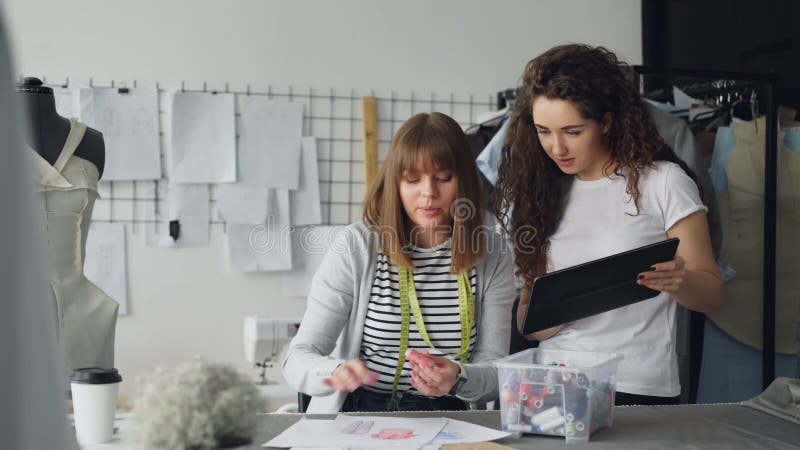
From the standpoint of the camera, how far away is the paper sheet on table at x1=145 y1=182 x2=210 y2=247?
10.5 ft

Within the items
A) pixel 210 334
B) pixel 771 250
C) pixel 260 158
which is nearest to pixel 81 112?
pixel 260 158

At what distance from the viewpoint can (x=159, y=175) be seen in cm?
320

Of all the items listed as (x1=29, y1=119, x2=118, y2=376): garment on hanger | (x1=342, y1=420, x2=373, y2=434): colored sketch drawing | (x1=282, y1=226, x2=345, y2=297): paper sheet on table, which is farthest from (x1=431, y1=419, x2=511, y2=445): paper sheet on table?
(x1=282, y1=226, x2=345, y2=297): paper sheet on table

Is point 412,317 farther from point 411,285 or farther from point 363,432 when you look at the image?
point 363,432

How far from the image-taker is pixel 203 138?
3.25m

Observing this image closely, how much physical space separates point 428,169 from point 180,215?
1.65 meters

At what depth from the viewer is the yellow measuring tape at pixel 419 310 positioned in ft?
6.08

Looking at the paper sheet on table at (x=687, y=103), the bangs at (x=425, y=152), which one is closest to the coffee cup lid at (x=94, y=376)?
the bangs at (x=425, y=152)

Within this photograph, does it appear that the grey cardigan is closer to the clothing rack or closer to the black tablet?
the black tablet

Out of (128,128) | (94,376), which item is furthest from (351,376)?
(128,128)

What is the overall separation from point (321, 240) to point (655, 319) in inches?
69.8

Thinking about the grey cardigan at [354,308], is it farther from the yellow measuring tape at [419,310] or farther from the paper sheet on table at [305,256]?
the paper sheet on table at [305,256]

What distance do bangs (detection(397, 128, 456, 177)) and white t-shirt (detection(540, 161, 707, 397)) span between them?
328 millimetres

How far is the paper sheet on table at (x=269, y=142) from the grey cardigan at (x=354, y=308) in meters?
1.45
